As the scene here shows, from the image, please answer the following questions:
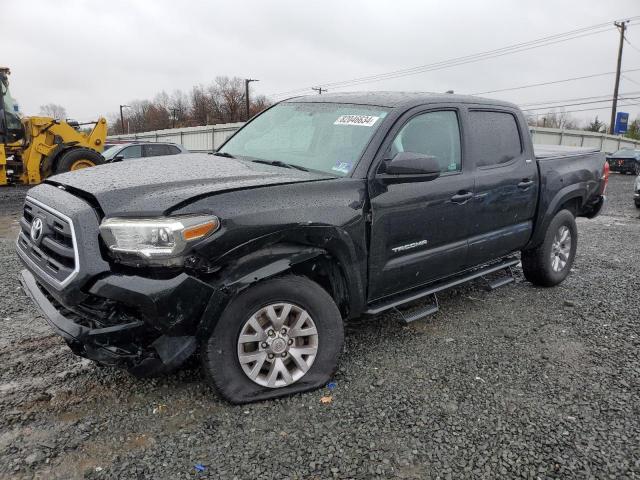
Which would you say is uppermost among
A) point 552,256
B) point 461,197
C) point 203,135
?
point 203,135

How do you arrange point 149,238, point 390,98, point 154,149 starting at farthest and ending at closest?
point 154,149
point 390,98
point 149,238

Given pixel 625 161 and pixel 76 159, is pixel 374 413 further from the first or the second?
pixel 625 161

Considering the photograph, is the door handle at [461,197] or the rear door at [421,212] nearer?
the rear door at [421,212]

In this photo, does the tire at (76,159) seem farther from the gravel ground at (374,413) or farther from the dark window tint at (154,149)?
the gravel ground at (374,413)

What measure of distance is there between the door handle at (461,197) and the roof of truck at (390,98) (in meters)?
0.73

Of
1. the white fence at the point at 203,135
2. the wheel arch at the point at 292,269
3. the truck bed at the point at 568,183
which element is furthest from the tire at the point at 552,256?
the white fence at the point at 203,135

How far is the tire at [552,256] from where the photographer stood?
5004 mm

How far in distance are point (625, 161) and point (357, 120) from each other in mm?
26762

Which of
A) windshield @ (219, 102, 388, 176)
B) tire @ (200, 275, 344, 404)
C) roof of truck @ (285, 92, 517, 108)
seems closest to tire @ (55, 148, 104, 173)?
windshield @ (219, 102, 388, 176)

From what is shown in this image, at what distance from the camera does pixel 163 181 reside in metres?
2.76

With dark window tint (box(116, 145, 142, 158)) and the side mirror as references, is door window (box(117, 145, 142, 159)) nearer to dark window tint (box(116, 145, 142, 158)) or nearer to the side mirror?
dark window tint (box(116, 145, 142, 158))

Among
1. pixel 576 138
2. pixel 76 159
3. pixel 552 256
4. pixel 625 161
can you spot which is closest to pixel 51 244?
pixel 552 256

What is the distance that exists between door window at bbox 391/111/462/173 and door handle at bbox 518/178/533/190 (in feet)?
2.86

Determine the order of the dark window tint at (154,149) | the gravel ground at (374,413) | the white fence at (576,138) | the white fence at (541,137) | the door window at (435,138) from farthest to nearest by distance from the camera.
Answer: the white fence at (541,137) → the white fence at (576,138) → the dark window tint at (154,149) → the door window at (435,138) → the gravel ground at (374,413)
